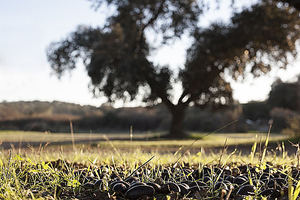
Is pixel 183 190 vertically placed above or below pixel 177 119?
below

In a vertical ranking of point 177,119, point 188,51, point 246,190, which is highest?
point 188,51

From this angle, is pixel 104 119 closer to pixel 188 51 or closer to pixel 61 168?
pixel 188 51

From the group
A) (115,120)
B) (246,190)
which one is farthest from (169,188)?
(115,120)

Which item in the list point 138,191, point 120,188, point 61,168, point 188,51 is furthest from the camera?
point 188,51

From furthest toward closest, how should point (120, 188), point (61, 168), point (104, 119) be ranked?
point (104, 119) → point (61, 168) → point (120, 188)

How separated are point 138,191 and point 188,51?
13499 mm

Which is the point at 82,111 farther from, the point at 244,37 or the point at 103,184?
the point at 103,184

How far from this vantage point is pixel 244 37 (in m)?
13.6

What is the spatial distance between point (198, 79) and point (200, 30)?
2.22m

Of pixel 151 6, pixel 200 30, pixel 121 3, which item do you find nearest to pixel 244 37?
pixel 200 30

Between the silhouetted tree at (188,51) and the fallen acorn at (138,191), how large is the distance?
11.6 meters

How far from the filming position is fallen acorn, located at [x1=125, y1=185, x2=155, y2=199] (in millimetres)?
1952

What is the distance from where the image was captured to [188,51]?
591 inches

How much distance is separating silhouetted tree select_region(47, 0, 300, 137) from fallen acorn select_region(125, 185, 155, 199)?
11.6 metres
